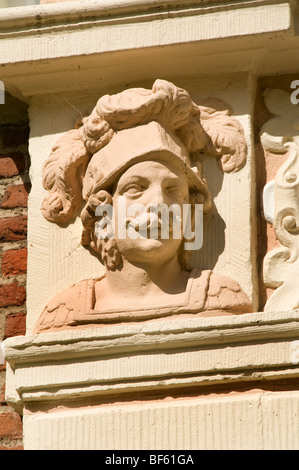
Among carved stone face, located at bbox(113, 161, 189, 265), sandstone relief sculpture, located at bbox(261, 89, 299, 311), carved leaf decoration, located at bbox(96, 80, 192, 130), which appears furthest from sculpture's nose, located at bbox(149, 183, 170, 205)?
sandstone relief sculpture, located at bbox(261, 89, 299, 311)

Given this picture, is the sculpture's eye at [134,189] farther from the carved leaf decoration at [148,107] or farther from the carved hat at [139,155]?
the carved leaf decoration at [148,107]

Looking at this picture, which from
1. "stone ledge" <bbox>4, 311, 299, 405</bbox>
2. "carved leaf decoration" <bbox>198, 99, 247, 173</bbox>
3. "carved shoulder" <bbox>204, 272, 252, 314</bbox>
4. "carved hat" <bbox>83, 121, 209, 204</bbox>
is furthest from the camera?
"carved leaf decoration" <bbox>198, 99, 247, 173</bbox>

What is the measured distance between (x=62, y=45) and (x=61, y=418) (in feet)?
4.08

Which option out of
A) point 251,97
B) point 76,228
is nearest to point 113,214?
point 76,228

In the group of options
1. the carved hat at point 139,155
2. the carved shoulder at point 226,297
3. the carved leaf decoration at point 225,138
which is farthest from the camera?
the carved leaf decoration at point 225,138

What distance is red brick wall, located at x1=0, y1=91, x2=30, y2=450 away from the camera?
6.19 meters

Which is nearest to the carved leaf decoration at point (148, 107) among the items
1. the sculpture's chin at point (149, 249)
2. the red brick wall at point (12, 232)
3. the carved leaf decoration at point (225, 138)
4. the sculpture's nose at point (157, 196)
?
the carved leaf decoration at point (225, 138)

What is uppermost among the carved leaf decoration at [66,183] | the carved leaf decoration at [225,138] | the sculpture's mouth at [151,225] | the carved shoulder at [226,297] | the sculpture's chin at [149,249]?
the carved leaf decoration at [225,138]

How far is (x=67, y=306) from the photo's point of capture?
600cm

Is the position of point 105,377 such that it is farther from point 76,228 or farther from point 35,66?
point 35,66

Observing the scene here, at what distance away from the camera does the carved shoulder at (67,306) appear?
Answer: 19.6 feet

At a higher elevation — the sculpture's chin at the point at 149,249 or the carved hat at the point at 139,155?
the carved hat at the point at 139,155

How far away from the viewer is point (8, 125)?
655 centimetres

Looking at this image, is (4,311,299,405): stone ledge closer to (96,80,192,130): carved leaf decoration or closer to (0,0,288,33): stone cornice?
(96,80,192,130): carved leaf decoration
